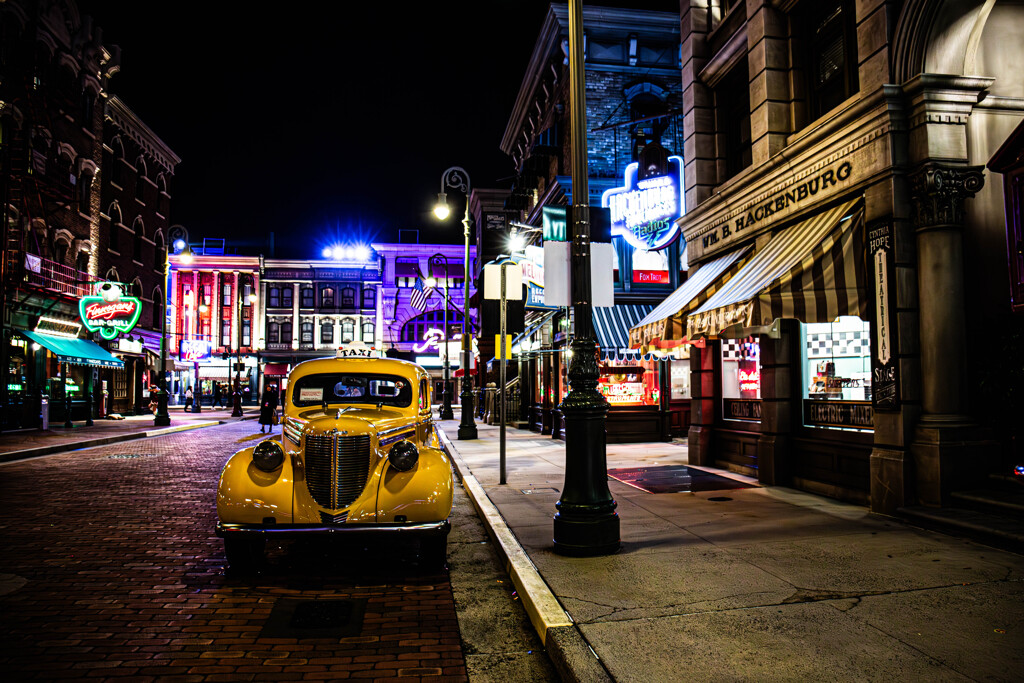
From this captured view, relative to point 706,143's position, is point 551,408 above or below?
below

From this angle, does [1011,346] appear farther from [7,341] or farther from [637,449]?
[7,341]

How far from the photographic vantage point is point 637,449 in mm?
16281

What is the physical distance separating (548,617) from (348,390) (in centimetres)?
456

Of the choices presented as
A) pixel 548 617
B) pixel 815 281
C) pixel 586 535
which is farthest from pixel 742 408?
pixel 548 617

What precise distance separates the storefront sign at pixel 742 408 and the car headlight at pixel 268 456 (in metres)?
8.45

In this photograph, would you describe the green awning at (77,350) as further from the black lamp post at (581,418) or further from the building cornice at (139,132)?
the black lamp post at (581,418)

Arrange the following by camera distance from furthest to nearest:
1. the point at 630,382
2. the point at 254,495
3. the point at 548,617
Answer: the point at 630,382 < the point at 254,495 < the point at 548,617

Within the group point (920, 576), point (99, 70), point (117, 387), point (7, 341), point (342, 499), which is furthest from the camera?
point (117, 387)

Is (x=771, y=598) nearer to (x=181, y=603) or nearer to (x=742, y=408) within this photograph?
(x=181, y=603)

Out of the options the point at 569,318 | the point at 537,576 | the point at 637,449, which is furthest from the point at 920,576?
the point at 569,318

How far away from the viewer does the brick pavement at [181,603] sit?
408 centimetres

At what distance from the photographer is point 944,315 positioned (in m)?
7.52

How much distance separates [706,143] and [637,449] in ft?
24.7

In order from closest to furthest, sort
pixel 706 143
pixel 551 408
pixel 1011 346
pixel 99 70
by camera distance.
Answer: pixel 1011 346
pixel 706 143
pixel 551 408
pixel 99 70
